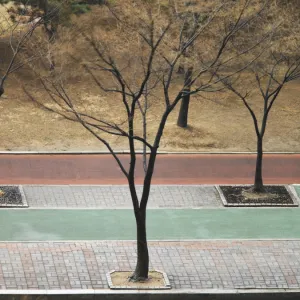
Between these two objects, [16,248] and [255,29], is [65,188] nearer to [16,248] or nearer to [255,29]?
[16,248]

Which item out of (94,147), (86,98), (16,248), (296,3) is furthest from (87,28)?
(16,248)

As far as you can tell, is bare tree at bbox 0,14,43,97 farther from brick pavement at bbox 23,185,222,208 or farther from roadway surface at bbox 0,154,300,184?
brick pavement at bbox 23,185,222,208

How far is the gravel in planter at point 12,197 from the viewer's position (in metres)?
25.1

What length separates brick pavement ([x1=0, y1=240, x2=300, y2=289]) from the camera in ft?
69.0

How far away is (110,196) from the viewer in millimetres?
26172

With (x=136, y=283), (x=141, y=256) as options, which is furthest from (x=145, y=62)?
(x=136, y=283)

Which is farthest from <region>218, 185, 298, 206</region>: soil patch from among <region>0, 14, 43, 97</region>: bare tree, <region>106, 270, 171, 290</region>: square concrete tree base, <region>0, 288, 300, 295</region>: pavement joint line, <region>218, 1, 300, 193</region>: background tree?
<region>0, 14, 43, 97</region>: bare tree

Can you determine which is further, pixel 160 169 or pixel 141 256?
pixel 160 169

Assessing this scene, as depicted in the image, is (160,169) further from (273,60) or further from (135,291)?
(135,291)

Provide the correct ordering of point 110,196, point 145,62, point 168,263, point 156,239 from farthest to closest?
1. point 110,196
2. point 145,62
3. point 156,239
4. point 168,263

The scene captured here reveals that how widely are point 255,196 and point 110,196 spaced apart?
4.40m

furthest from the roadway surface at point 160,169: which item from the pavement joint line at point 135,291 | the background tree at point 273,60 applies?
the pavement joint line at point 135,291

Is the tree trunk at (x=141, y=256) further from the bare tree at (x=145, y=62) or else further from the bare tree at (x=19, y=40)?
the bare tree at (x=19, y=40)

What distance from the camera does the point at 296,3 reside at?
34938mm
